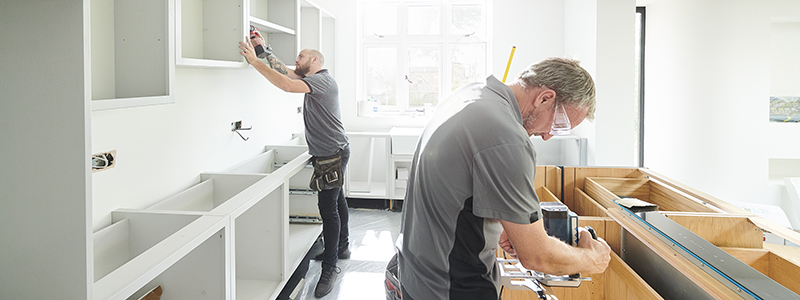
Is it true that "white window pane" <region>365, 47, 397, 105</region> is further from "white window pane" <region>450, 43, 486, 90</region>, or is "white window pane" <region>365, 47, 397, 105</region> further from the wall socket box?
the wall socket box

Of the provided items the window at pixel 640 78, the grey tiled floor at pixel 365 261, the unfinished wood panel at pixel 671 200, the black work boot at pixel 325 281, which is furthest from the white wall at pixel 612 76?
the black work boot at pixel 325 281

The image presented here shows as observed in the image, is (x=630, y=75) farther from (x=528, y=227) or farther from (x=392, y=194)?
(x=528, y=227)

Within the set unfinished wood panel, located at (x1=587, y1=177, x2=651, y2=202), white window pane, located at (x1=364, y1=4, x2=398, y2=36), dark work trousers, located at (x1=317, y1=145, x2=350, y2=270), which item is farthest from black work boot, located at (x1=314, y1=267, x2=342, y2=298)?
white window pane, located at (x1=364, y1=4, x2=398, y2=36)

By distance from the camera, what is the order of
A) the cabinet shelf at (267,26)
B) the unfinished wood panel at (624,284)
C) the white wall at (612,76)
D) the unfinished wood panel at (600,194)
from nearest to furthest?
1. the unfinished wood panel at (624,284)
2. the unfinished wood panel at (600,194)
3. the cabinet shelf at (267,26)
4. the white wall at (612,76)

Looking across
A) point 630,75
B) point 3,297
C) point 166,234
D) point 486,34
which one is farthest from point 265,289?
point 486,34

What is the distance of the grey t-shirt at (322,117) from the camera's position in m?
2.99

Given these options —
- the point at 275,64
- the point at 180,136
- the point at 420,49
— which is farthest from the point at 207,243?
the point at 420,49

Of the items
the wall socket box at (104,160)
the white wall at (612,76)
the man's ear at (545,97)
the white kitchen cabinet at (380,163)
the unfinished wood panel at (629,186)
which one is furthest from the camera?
the white kitchen cabinet at (380,163)

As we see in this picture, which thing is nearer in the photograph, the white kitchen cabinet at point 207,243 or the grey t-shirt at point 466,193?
the grey t-shirt at point 466,193

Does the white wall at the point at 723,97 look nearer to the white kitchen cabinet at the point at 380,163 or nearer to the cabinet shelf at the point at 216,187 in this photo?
the white kitchen cabinet at the point at 380,163

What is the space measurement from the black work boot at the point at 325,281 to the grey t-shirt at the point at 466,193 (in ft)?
5.45

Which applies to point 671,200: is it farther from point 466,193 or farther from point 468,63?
point 468,63

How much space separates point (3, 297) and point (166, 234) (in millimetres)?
858

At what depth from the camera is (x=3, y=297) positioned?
1004 millimetres
